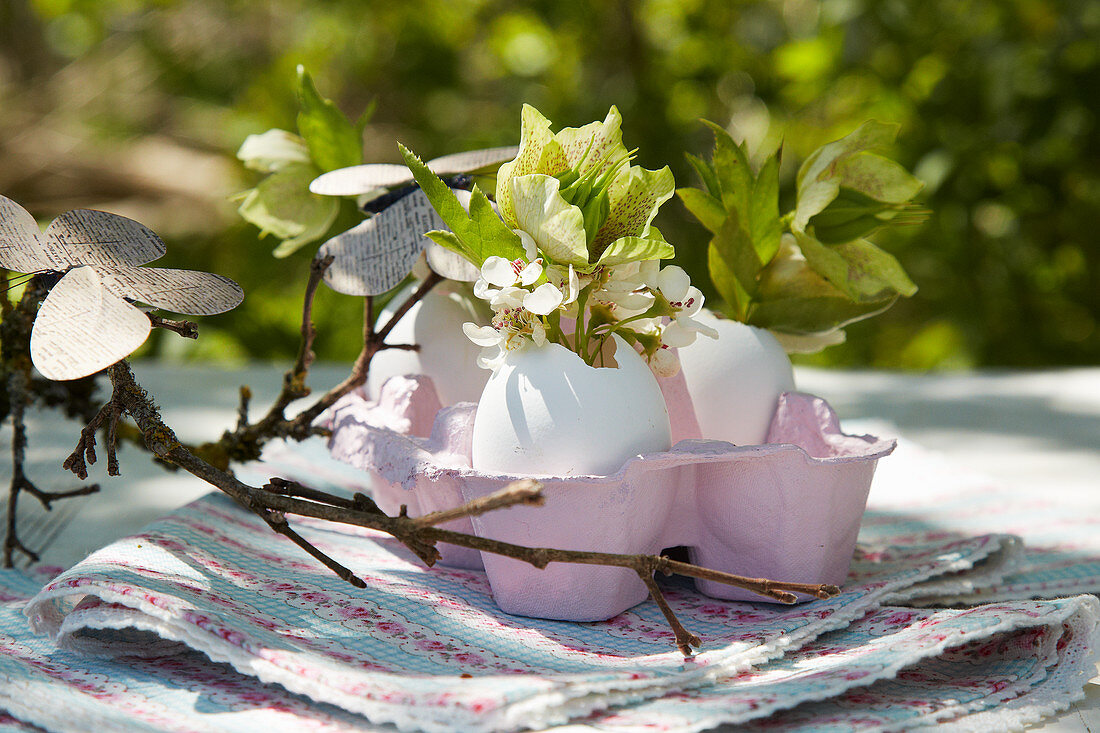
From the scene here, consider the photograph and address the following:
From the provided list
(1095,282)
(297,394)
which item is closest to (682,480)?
(297,394)

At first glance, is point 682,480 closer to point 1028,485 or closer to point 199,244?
point 1028,485

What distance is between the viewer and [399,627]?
0.45 m

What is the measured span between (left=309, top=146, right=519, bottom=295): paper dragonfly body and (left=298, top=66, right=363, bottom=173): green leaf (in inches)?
1.6

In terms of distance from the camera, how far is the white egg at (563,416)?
0.45 metres

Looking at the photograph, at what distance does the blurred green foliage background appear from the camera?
5.18ft

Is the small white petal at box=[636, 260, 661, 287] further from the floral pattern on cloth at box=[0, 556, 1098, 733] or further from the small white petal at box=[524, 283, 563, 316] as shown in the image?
the floral pattern on cloth at box=[0, 556, 1098, 733]

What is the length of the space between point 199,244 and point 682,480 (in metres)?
2.29

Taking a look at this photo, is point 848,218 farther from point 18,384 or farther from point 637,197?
point 18,384

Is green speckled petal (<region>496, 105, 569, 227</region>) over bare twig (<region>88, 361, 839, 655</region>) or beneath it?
over

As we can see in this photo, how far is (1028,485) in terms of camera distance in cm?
82

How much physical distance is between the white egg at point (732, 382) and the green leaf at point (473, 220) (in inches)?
5.7

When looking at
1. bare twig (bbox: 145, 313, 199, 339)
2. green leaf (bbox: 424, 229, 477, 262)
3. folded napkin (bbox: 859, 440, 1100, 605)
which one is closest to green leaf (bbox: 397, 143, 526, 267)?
green leaf (bbox: 424, 229, 477, 262)

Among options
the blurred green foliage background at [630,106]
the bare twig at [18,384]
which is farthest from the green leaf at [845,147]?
the blurred green foliage background at [630,106]

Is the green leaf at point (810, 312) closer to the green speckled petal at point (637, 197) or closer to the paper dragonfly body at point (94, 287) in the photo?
the green speckled petal at point (637, 197)
